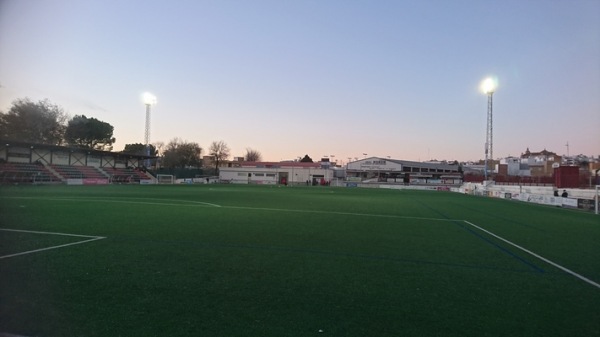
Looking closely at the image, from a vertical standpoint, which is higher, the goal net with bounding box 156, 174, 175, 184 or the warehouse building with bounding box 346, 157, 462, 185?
the warehouse building with bounding box 346, 157, 462, 185

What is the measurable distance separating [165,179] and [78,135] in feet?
65.6

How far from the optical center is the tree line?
46103 mm

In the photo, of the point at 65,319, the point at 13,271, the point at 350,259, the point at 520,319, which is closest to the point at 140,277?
the point at 65,319

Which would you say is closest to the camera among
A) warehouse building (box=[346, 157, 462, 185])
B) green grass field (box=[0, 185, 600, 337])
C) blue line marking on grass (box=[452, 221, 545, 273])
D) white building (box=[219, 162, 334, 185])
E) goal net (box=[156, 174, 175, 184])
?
green grass field (box=[0, 185, 600, 337])

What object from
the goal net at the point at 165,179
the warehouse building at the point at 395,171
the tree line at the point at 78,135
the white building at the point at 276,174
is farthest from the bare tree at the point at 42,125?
the warehouse building at the point at 395,171

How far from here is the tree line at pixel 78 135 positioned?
4610cm

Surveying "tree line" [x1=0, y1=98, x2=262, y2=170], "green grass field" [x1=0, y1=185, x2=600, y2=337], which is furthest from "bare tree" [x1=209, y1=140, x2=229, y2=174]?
"green grass field" [x1=0, y1=185, x2=600, y2=337]

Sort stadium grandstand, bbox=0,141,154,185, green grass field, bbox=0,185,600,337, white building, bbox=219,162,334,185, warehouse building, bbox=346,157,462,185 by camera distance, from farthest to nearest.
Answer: warehouse building, bbox=346,157,462,185
white building, bbox=219,162,334,185
stadium grandstand, bbox=0,141,154,185
green grass field, bbox=0,185,600,337

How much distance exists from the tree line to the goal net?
4.93 meters

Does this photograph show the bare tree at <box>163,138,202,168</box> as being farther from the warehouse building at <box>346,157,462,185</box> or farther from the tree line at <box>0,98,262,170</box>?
the warehouse building at <box>346,157,462,185</box>

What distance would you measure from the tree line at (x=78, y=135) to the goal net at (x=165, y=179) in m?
4.93

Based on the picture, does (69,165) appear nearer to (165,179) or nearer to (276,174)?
(165,179)

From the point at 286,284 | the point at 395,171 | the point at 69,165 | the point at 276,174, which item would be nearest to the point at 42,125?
the point at 69,165

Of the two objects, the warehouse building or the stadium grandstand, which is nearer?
the stadium grandstand
